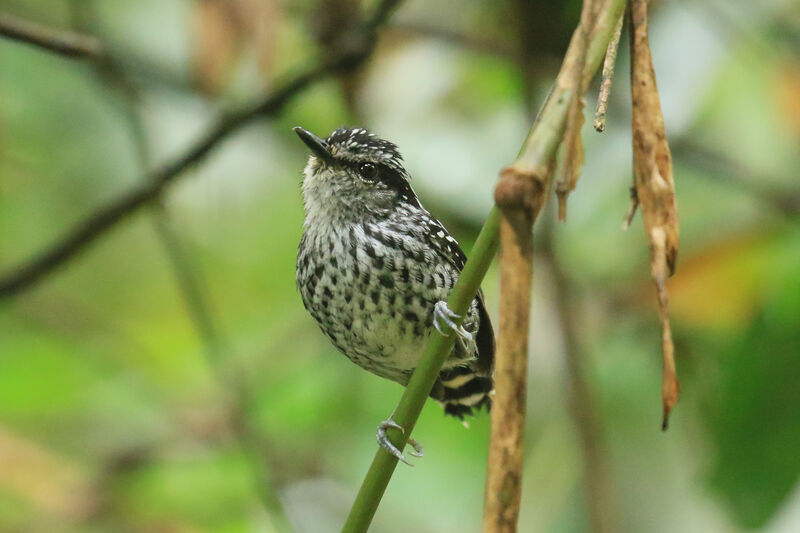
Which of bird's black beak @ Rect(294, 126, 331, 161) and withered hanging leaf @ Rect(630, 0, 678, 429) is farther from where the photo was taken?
bird's black beak @ Rect(294, 126, 331, 161)

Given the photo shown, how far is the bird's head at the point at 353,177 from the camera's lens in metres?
3.36

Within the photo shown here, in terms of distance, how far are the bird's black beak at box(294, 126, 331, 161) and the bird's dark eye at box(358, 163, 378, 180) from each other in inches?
4.6

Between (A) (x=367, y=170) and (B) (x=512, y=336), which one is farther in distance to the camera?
(A) (x=367, y=170)

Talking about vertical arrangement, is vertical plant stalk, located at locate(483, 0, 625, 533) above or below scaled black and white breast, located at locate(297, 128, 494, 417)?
below

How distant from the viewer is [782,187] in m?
4.14

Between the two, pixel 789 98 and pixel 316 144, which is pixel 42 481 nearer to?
pixel 316 144

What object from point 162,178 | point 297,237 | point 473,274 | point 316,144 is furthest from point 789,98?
point 473,274

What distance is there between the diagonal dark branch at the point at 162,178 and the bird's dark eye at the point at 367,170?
1.06ft

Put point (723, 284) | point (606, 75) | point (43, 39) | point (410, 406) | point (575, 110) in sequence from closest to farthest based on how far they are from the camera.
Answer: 1. point (575, 110)
2. point (606, 75)
3. point (410, 406)
4. point (43, 39)
5. point (723, 284)

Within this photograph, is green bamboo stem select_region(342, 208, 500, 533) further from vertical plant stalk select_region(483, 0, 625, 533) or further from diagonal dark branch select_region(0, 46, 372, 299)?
diagonal dark branch select_region(0, 46, 372, 299)

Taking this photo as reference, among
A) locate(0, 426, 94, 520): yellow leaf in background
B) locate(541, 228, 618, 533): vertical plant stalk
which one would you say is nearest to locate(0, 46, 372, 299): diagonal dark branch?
locate(0, 426, 94, 520): yellow leaf in background

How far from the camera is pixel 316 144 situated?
3303mm

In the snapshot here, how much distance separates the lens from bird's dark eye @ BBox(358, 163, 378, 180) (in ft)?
11.4

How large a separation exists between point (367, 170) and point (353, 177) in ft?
0.22
